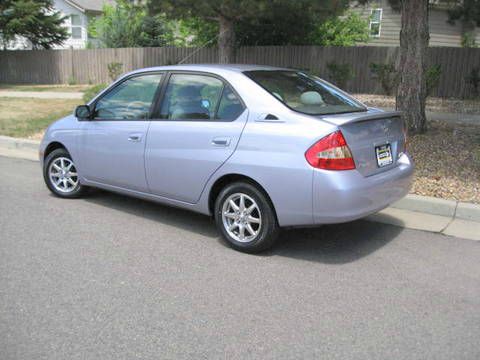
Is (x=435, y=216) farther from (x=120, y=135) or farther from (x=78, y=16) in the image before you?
(x=78, y=16)

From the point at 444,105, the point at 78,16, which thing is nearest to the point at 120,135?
the point at 444,105

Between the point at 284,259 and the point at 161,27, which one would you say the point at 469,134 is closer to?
the point at 284,259

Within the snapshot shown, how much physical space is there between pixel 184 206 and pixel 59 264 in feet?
4.42

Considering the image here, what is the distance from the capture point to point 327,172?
4.36 m

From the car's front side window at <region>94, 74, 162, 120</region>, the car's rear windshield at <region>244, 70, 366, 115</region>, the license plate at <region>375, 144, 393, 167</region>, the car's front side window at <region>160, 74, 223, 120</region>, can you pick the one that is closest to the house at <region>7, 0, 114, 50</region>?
the car's front side window at <region>94, 74, 162, 120</region>

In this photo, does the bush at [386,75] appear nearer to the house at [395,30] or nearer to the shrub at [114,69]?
the shrub at [114,69]

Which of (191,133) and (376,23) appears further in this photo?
(376,23)

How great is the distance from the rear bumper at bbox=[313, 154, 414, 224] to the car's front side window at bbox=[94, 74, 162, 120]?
222cm

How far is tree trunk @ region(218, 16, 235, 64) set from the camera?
52.0 ft

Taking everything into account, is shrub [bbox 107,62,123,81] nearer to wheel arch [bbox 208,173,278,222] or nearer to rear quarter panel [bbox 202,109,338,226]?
wheel arch [bbox 208,173,278,222]

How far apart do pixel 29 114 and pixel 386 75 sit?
33.8ft

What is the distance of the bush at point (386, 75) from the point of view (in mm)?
15648

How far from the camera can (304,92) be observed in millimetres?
5242

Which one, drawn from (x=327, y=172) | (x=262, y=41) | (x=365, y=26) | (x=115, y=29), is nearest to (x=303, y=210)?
(x=327, y=172)
